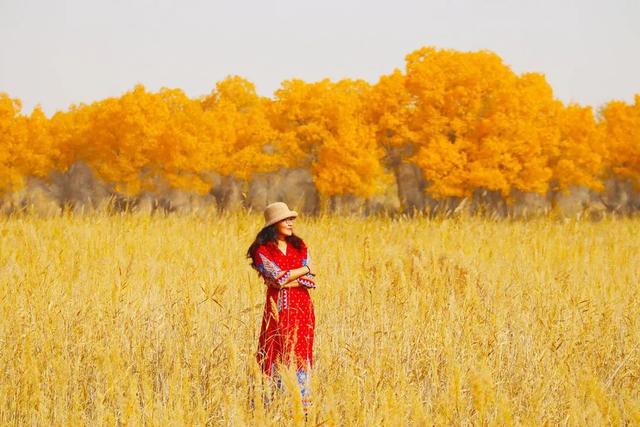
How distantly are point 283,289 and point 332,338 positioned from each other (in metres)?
0.85

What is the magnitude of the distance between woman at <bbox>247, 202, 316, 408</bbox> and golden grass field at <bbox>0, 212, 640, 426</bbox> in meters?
0.14

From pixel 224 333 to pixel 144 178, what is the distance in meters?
33.1

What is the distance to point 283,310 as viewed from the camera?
3844 mm

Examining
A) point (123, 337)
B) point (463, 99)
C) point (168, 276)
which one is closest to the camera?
point (123, 337)

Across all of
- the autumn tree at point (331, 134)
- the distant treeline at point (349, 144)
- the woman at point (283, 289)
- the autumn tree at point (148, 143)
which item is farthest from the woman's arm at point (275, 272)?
the autumn tree at point (148, 143)

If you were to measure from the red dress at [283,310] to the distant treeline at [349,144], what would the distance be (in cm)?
2253

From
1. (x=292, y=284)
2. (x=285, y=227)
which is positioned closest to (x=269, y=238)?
(x=285, y=227)

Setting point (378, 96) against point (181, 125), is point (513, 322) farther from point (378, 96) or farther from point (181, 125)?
point (181, 125)

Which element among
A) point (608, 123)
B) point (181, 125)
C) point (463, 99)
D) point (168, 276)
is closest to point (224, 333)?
point (168, 276)

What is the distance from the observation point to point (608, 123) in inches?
1571

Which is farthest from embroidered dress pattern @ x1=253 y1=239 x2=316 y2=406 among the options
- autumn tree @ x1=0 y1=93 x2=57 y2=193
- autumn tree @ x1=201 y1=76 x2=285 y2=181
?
autumn tree @ x1=0 y1=93 x2=57 y2=193

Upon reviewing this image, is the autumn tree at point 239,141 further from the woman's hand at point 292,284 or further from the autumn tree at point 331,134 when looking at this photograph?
the woman's hand at point 292,284

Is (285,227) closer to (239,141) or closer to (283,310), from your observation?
(283,310)

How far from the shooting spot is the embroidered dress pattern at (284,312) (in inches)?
149
